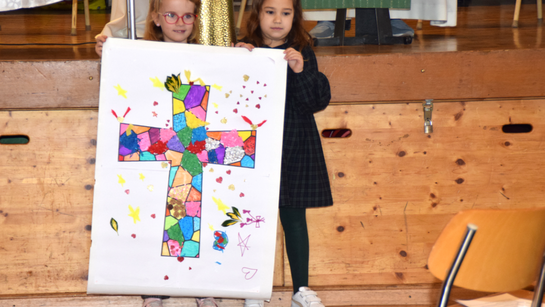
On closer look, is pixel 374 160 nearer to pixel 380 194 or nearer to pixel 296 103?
pixel 380 194

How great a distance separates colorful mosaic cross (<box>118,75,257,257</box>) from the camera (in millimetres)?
1453

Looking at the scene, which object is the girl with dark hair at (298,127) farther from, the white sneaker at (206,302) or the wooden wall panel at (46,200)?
the wooden wall panel at (46,200)

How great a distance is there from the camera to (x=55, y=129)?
1717mm

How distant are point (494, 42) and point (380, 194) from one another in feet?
2.61

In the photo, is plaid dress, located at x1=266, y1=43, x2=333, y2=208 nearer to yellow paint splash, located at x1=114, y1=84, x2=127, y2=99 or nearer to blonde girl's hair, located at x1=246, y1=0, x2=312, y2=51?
blonde girl's hair, located at x1=246, y1=0, x2=312, y2=51

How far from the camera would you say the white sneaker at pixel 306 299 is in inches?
62.9

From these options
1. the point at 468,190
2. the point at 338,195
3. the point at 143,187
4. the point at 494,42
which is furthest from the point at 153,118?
the point at 494,42

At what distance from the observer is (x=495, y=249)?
3.05 ft

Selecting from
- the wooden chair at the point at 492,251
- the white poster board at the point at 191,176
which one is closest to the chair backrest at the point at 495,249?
the wooden chair at the point at 492,251

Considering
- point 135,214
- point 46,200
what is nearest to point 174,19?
point 135,214

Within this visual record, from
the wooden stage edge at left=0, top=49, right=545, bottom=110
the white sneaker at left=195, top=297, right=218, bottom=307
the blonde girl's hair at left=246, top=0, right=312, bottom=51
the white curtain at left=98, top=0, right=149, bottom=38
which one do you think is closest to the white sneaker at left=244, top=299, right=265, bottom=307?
the white sneaker at left=195, top=297, right=218, bottom=307

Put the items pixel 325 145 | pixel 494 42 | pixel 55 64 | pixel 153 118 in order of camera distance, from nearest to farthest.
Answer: pixel 153 118 → pixel 55 64 → pixel 325 145 → pixel 494 42

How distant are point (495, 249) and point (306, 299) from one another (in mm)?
799

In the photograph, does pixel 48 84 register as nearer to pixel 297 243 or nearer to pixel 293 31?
pixel 293 31
